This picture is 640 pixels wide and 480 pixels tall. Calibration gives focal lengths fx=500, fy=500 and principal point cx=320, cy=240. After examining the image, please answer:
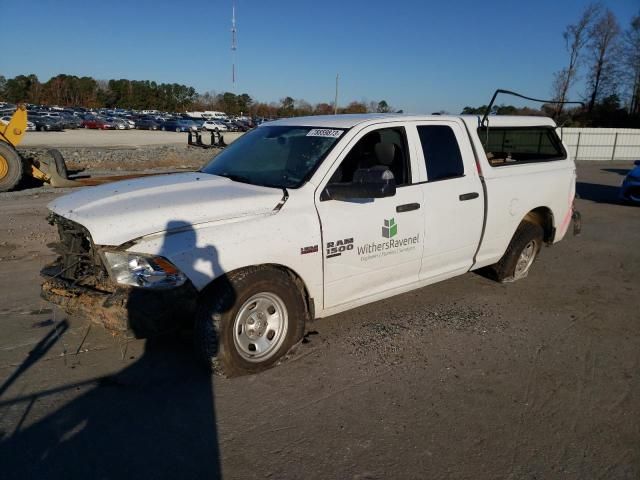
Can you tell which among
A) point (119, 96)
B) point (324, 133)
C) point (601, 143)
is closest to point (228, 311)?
point (324, 133)

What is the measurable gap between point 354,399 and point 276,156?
219cm

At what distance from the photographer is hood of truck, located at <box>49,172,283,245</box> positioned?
3.28 meters

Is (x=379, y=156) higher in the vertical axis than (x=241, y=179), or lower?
higher

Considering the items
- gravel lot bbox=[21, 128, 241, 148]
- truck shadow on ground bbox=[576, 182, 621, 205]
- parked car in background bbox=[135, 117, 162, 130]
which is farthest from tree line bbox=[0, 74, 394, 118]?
truck shadow on ground bbox=[576, 182, 621, 205]

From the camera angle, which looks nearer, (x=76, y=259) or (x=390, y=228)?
(x=76, y=259)

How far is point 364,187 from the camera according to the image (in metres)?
3.73

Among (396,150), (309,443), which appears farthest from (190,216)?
(396,150)

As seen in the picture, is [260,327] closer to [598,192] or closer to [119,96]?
[598,192]

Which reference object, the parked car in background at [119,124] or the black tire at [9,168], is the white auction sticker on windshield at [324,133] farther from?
the parked car in background at [119,124]

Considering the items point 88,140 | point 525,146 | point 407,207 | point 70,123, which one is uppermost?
point 70,123

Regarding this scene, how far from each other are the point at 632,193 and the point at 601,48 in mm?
42284

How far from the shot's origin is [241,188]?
13.0ft

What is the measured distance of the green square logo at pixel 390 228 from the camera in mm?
4168

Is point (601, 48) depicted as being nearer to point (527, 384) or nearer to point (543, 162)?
point (543, 162)
